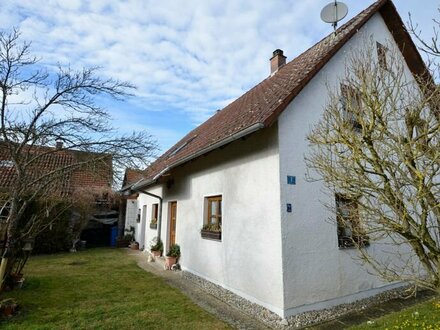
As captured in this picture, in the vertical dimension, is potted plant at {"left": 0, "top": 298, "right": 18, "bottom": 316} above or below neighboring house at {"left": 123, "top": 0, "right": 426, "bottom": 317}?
below

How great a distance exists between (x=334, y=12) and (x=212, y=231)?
7.16 metres

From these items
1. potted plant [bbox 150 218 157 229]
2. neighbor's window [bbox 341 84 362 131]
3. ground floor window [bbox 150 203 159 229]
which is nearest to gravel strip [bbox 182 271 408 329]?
neighbor's window [bbox 341 84 362 131]

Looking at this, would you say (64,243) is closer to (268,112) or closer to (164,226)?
(164,226)

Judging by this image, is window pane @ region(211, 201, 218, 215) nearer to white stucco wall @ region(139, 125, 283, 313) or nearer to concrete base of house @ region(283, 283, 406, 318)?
white stucco wall @ region(139, 125, 283, 313)

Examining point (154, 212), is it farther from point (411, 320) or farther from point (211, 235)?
point (411, 320)

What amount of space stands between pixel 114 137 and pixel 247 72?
6.91 meters

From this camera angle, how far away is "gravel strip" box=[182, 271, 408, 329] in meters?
5.19

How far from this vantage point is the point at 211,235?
7.95 meters

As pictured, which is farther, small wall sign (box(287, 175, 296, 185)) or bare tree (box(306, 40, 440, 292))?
small wall sign (box(287, 175, 296, 185))

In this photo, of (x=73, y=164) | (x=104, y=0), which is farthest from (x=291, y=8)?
(x=73, y=164)

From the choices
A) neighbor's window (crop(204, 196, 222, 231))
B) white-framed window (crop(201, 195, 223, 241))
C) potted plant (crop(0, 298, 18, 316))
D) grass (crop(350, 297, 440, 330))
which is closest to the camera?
grass (crop(350, 297, 440, 330))

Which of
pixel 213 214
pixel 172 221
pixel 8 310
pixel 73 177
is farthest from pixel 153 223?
pixel 8 310

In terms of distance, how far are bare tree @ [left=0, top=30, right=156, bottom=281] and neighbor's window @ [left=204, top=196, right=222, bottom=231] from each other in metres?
2.47

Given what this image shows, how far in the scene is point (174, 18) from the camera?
25.1 feet
